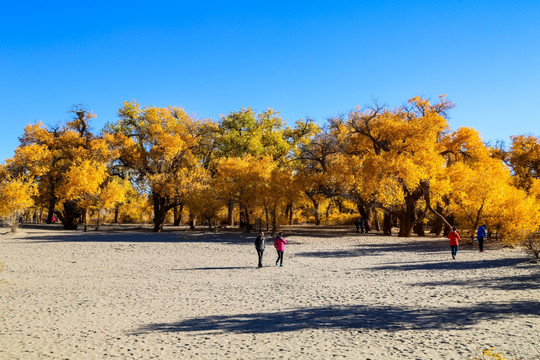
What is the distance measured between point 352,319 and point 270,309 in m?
2.22

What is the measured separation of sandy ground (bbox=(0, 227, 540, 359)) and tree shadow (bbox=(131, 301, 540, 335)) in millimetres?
25


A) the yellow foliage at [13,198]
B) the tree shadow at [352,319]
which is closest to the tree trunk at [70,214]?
the yellow foliage at [13,198]

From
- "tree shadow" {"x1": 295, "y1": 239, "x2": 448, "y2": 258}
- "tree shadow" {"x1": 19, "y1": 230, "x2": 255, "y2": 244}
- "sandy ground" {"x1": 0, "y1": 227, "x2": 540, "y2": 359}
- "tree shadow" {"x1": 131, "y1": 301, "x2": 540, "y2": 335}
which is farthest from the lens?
"tree shadow" {"x1": 19, "y1": 230, "x2": 255, "y2": 244}

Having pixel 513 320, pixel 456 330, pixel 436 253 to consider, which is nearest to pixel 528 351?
pixel 456 330

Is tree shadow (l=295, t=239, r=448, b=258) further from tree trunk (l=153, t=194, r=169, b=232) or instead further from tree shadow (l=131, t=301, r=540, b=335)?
tree trunk (l=153, t=194, r=169, b=232)

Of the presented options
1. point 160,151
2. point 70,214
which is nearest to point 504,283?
point 160,151

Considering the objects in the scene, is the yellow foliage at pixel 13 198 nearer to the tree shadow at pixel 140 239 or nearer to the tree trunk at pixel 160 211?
the tree shadow at pixel 140 239

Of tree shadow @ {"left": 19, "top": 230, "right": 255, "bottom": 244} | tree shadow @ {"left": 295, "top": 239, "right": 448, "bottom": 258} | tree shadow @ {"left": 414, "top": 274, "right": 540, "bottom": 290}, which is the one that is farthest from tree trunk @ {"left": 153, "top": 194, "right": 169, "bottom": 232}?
tree shadow @ {"left": 414, "top": 274, "right": 540, "bottom": 290}

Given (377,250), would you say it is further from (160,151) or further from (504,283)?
(160,151)

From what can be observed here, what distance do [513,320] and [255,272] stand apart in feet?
32.8

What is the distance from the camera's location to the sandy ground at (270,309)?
7.06 m

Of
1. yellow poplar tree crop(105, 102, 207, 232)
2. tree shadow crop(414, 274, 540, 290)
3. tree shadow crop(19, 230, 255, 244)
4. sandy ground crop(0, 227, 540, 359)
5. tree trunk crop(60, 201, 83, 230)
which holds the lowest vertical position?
sandy ground crop(0, 227, 540, 359)

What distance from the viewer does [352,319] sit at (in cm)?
894

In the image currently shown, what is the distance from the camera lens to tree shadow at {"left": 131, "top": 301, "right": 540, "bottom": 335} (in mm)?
8273
